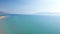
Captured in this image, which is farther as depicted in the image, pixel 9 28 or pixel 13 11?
pixel 9 28

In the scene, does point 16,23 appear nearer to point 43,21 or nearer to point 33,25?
point 33,25

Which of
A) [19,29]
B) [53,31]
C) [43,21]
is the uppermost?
[43,21]

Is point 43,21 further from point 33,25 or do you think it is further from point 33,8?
point 33,8

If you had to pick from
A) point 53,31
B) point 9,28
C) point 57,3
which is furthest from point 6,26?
point 57,3

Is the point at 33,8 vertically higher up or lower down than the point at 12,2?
lower down

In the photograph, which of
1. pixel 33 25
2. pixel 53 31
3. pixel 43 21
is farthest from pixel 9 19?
pixel 53 31

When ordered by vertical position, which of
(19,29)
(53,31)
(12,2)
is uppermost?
(12,2)
